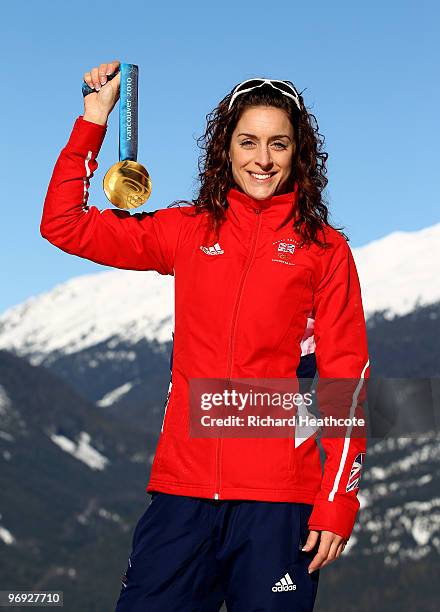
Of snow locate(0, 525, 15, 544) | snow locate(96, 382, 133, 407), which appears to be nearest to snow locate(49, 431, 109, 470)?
snow locate(0, 525, 15, 544)

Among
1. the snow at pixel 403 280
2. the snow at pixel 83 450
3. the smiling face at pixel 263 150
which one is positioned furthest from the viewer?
the snow at pixel 403 280

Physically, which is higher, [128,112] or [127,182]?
[128,112]

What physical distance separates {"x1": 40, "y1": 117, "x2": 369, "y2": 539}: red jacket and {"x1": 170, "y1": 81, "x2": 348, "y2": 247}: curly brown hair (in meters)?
0.05

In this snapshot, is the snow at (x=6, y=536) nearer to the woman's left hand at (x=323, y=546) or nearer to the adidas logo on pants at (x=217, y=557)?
the adidas logo on pants at (x=217, y=557)

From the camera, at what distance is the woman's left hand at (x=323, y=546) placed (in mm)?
4227

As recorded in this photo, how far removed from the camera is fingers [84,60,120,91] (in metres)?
4.69

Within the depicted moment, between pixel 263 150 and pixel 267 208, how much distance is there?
0.23m

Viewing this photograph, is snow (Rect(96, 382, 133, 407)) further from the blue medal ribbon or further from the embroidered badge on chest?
the embroidered badge on chest

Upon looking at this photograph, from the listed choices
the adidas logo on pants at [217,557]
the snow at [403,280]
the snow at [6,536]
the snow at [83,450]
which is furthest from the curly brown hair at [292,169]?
the snow at [403,280]

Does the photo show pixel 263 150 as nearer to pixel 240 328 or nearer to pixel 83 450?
pixel 240 328

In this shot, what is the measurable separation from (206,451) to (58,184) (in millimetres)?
1192

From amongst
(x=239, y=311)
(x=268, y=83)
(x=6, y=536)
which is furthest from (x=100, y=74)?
(x=6, y=536)

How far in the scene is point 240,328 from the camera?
433 cm

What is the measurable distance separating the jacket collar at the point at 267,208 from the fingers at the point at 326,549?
1194 millimetres
